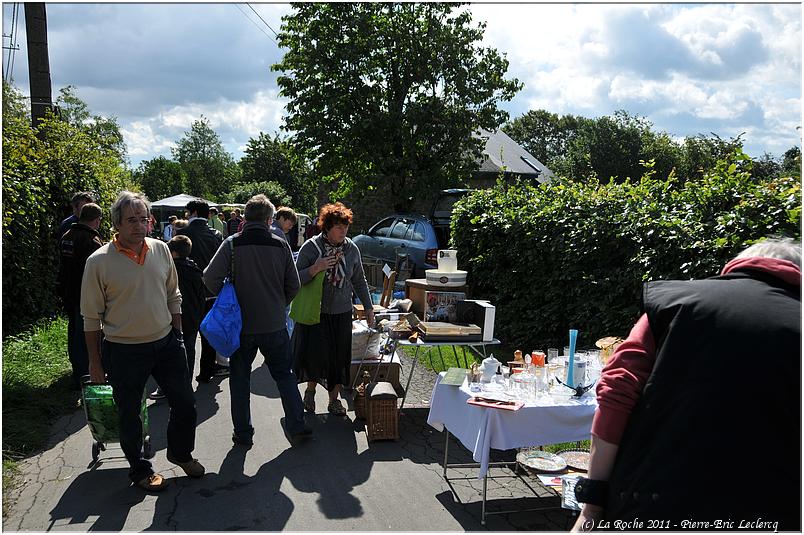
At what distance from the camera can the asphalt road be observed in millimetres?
3871

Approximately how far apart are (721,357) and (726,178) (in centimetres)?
412

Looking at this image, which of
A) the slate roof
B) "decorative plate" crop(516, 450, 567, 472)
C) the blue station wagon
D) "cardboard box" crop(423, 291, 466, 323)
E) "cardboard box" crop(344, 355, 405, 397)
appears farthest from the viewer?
the slate roof

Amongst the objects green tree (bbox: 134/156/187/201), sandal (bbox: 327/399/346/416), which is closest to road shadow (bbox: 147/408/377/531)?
sandal (bbox: 327/399/346/416)

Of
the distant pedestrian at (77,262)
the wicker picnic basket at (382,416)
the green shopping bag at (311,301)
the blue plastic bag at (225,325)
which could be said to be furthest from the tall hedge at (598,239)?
the distant pedestrian at (77,262)

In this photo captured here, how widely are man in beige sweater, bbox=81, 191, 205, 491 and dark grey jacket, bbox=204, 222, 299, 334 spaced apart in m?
0.65

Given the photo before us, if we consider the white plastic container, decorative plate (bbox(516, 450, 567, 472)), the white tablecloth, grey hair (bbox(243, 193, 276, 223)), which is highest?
grey hair (bbox(243, 193, 276, 223))

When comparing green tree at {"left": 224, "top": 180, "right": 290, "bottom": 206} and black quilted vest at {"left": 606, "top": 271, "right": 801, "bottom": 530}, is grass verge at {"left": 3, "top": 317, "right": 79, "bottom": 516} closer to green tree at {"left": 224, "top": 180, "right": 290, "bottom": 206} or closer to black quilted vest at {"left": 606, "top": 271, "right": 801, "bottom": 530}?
black quilted vest at {"left": 606, "top": 271, "right": 801, "bottom": 530}

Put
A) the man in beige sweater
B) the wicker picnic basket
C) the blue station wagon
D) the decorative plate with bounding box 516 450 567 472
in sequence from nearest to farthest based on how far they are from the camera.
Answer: the man in beige sweater
the decorative plate with bounding box 516 450 567 472
the wicker picnic basket
the blue station wagon

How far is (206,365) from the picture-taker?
694cm

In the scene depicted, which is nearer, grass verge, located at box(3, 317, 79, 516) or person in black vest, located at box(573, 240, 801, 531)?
person in black vest, located at box(573, 240, 801, 531)

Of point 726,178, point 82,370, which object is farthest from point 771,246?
point 82,370

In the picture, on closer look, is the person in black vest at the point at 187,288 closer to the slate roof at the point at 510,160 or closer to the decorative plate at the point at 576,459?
the decorative plate at the point at 576,459

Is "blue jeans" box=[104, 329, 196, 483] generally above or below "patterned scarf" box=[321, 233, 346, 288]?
below

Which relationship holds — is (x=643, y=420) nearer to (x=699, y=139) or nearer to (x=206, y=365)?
(x=206, y=365)
